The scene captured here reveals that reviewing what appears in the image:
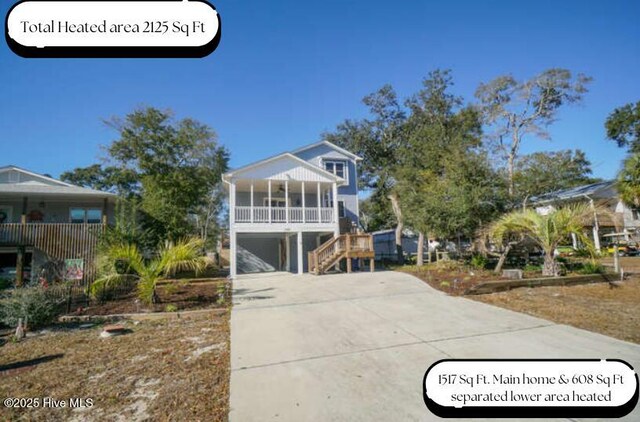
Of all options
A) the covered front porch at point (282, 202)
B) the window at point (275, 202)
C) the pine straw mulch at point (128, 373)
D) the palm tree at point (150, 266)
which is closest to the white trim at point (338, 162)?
the covered front porch at point (282, 202)

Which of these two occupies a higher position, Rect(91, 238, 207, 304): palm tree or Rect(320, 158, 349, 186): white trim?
Rect(320, 158, 349, 186): white trim

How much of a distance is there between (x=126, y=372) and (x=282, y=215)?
39.5ft

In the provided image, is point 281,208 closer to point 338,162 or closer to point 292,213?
point 292,213

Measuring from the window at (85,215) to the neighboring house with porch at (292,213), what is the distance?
8.40 metres

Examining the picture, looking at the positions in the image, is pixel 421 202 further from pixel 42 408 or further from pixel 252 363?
pixel 42 408

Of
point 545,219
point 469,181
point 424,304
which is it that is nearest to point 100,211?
point 424,304

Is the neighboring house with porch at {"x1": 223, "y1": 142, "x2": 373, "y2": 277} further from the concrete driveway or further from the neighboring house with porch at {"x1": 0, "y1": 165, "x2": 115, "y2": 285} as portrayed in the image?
the concrete driveway

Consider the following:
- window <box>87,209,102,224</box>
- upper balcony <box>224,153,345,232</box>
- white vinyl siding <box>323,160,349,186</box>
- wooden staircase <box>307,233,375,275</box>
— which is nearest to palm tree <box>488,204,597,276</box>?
wooden staircase <box>307,233,375,275</box>

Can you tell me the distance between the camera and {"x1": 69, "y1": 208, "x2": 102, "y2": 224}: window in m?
16.8

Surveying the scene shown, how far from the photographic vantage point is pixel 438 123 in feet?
73.4

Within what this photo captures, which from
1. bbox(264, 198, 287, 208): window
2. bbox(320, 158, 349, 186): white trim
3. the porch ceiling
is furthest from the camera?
bbox(320, 158, 349, 186): white trim

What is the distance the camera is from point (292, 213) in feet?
51.8

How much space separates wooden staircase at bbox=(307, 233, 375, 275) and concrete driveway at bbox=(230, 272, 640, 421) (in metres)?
6.08

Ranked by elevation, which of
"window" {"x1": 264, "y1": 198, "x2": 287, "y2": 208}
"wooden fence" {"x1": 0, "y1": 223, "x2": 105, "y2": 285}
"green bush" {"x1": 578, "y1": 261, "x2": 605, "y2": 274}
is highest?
"window" {"x1": 264, "y1": 198, "x2": 287, "y2": 208}
